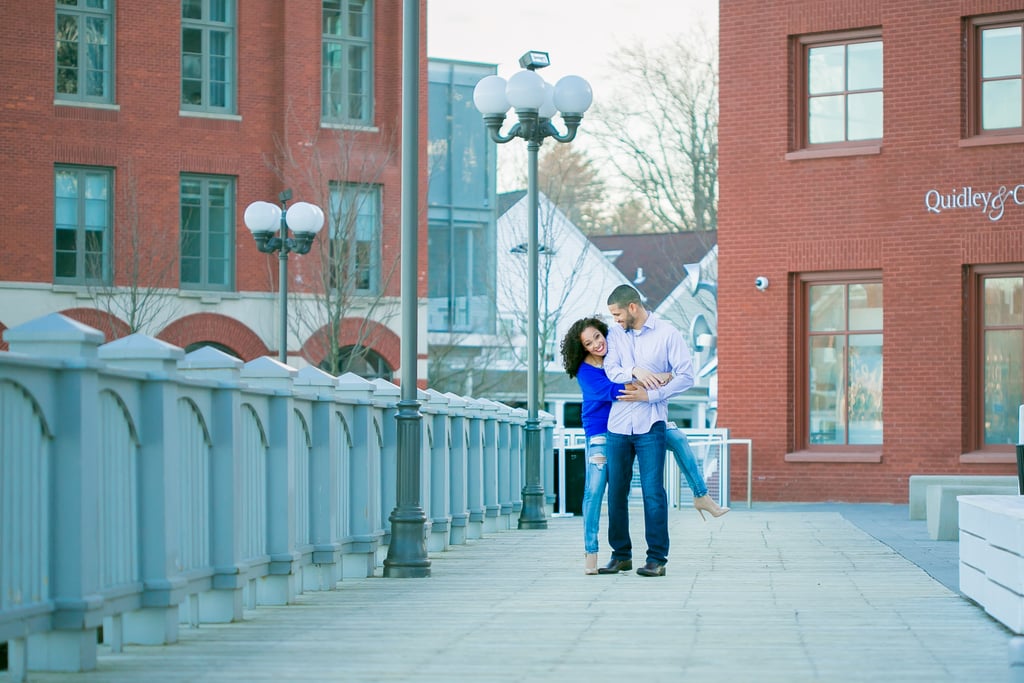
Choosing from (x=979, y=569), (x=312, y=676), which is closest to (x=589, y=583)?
(x=979, y=569)

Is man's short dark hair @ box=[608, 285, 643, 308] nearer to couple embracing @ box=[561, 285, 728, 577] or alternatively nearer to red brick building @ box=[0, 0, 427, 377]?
couple embracing @ box=[561, 285, 728, 577]

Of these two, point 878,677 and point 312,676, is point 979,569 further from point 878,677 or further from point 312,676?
point 312,676

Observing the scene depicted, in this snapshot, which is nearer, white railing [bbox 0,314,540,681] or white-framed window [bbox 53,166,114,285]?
white railing [bbox 0,314,540,681]

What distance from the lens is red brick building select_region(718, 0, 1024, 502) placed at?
952 inches

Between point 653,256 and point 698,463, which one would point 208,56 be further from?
point 653,256

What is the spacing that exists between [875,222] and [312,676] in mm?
19673

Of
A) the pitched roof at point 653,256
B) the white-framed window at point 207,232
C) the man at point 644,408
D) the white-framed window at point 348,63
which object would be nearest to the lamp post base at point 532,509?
the man at point 644,408

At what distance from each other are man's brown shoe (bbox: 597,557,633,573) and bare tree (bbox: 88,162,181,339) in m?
24.3

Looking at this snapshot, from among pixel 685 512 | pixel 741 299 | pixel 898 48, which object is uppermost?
pixel 898 48

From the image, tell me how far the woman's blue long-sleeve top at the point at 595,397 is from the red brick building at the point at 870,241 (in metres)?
14.0

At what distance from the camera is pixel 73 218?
3491 centimetres

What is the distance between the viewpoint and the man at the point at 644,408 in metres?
11.0

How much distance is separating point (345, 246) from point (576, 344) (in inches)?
1050

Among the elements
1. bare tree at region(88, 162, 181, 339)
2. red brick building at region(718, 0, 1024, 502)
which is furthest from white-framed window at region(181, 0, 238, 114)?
red brick building at region(718, 0, 1024, 502)
